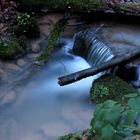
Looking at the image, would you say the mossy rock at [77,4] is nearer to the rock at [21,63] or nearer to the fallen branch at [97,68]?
the rock at [21,63]

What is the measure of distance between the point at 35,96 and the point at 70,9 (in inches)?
69.8

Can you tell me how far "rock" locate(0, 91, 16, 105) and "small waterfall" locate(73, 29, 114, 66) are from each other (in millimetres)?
1256

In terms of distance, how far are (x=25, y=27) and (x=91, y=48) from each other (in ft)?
3.39

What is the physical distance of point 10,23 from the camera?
18.9 feet

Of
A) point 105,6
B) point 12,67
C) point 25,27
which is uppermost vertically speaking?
point 105,6

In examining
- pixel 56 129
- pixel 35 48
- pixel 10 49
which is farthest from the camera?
pixel 35 48

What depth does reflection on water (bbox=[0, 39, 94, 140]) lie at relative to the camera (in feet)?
13.8

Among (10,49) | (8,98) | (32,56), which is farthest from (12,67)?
(8,98)

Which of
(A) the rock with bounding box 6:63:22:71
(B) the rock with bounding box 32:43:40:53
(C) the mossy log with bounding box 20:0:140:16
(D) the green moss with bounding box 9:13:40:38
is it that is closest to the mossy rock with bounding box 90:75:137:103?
(A) the rock with bounding box 6:63:22:71

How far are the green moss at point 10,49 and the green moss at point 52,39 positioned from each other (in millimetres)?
350

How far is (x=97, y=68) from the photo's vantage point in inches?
181

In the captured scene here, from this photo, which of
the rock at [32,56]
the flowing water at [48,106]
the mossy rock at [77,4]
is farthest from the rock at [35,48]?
the mossy rock at [77,4]

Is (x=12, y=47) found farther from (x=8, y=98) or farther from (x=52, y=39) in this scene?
(x=8, y=98)

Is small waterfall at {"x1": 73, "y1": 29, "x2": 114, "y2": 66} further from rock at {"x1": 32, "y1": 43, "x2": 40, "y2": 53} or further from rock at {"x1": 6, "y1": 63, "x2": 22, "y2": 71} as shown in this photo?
rock at {"x1": 6, "y1": 63, "x2": 22, "y2": 71}
